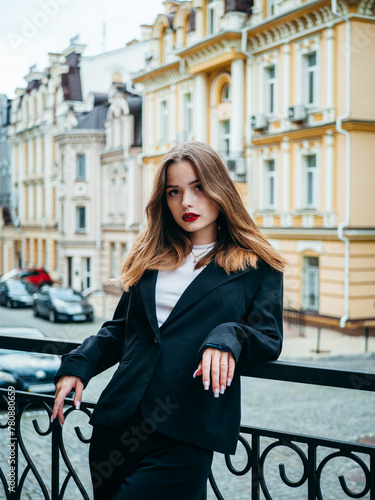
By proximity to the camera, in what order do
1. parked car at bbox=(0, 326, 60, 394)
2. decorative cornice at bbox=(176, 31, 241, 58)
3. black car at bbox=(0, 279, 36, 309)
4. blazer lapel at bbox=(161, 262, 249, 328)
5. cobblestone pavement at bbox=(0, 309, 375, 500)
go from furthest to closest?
black car at bbox=(0, 279, 36, 309)
decorative cornice at bbox=(176, 31, 241, 58)
parked car at bbox=(0, 326, 60, 394)
cobblestone pavement at bbox=(0, 309, 375, 500)
blazer lapel at bbox=(161, 262, 249, 328)

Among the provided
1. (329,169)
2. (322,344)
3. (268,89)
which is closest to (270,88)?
(268,89)

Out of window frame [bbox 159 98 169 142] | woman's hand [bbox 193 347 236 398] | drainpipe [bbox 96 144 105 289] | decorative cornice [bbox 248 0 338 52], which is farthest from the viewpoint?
drainpipe [bbox 96 144 105 289]

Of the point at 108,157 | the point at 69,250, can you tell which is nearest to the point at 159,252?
the point at 108,157

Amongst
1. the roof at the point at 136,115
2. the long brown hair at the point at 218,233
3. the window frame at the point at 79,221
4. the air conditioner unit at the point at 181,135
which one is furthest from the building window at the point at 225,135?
the long brown hair at the point at 218,233

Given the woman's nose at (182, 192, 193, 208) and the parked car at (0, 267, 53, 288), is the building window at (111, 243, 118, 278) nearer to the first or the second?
the parked car at (0, 267, 53, 288)

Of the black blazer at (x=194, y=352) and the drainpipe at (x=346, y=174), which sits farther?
the drainpipe at (x=346, y=174)

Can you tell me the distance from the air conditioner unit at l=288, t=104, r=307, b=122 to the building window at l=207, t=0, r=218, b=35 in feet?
18.3

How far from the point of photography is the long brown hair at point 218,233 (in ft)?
8.07

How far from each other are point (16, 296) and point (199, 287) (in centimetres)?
3002

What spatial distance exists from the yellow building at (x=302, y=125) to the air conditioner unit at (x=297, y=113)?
34 mm

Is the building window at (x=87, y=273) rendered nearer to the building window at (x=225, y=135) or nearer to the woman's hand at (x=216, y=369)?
the building window at (x=225, y=135)

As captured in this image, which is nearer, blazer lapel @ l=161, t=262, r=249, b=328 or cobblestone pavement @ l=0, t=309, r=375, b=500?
blazer lapel @ l=161, t=262, r=249, b=328

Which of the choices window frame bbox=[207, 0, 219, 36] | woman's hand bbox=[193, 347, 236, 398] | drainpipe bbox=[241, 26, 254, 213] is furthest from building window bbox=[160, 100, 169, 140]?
woman's hand bbox=[193, 347, 236, 398]

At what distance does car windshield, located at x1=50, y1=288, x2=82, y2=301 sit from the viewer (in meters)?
25.9
